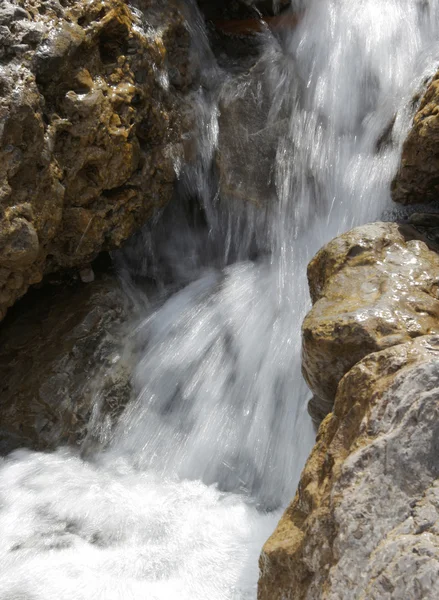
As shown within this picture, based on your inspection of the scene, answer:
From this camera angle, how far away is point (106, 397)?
14.5 ft

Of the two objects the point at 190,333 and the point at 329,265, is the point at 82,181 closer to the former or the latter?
the point at 190,333

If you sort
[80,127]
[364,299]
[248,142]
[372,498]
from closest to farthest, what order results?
[372,498]
[364,299]
[80,127]
[248,142]

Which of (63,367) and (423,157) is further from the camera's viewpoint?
(63,367)

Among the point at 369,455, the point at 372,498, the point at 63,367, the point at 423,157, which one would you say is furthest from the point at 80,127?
the point at 372,498

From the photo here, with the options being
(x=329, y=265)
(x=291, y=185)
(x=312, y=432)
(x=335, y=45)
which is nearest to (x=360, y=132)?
(x=291, y=185)

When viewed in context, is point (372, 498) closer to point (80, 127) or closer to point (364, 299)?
point (364, 299)

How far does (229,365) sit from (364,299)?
1.60 metres

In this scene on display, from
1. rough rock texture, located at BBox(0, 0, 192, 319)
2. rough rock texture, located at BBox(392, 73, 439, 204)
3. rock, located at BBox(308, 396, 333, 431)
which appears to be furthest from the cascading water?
rock, located at BBox(308, 396, 333, 431)

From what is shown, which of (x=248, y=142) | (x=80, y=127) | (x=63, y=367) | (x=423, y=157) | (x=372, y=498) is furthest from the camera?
(x=248, y=142)

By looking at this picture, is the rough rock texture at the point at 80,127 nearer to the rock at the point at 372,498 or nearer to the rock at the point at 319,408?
the rock at the point at 319,408

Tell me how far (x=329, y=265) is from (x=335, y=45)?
3.29 meters

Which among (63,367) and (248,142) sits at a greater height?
(248,142)

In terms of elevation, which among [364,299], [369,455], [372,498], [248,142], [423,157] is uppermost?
[248,142]

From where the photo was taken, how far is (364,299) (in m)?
2.98
